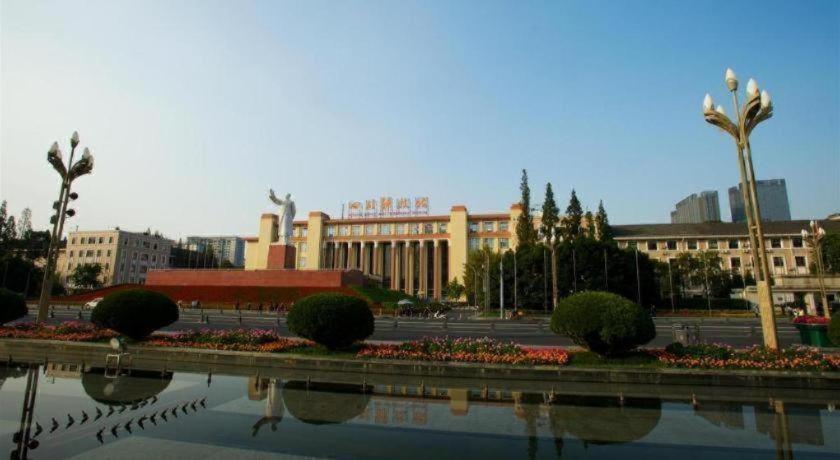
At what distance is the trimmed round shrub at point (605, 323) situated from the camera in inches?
406

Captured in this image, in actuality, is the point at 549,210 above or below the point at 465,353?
above

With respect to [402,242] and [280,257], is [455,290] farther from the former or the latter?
[280,257]

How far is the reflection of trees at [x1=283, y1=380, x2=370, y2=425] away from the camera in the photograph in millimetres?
A: 6506

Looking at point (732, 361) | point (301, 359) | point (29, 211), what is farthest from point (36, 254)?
point (732, 361)

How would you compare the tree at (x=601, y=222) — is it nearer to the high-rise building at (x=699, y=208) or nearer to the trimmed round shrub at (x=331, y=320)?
the trimmed round shrub at (x=331, y=320)

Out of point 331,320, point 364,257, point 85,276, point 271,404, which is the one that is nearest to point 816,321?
point 331,320

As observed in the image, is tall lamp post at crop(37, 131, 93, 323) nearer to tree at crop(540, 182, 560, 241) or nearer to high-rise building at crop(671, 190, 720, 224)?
tree at crop(540, 182, 560, 241)

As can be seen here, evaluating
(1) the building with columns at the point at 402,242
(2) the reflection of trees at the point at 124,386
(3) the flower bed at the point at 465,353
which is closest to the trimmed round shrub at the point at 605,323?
(3) the flower bed at the point at 465,353

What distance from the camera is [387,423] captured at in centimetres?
620

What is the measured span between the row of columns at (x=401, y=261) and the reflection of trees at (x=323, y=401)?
7007 cm

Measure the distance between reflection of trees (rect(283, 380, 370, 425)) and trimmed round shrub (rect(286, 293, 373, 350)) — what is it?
249cm

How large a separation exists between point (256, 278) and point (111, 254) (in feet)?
182

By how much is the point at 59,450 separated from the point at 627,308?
34.2ft

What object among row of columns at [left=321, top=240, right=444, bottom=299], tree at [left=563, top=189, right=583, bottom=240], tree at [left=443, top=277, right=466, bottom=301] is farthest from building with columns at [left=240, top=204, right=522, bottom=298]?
tree at [left=563, top=189, right=583, bottom=240]
